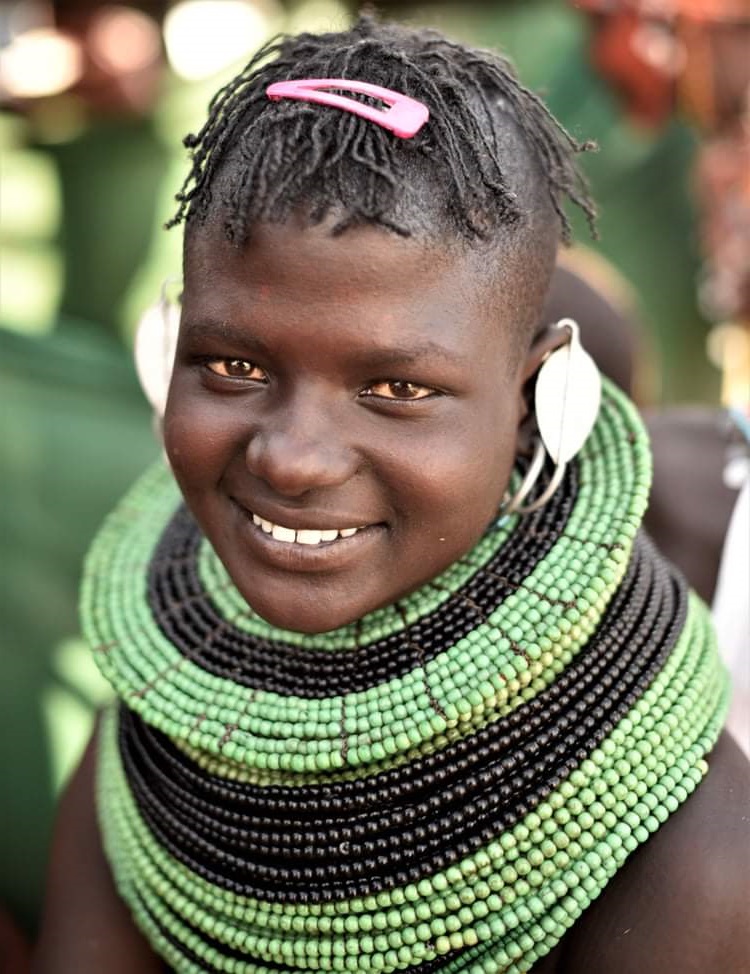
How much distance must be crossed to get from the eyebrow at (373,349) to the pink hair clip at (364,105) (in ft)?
0.73

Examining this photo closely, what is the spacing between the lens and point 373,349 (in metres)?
1.16

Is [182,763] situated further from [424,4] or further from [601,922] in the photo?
[424,4]

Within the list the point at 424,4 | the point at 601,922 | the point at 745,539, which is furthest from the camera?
the point at 424,4

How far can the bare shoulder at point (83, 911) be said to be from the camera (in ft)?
5.37

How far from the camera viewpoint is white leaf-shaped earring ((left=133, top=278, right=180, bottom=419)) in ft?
5.05

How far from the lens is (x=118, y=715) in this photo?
169 cm

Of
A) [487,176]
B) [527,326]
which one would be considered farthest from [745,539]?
[487,176]

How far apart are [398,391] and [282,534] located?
0.22 metres

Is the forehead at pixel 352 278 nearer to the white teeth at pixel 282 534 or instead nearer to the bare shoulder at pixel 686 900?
the white teeth at pixel 282 534

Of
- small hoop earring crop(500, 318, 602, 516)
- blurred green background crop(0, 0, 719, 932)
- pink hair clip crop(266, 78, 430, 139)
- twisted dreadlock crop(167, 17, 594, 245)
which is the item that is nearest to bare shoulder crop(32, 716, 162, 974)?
small hoop earring crop(500, 318, 602, 516)

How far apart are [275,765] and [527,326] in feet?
1.99

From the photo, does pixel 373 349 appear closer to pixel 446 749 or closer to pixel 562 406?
pixel 562 406

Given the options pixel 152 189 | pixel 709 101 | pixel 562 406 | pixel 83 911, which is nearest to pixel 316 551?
pixel 562 406

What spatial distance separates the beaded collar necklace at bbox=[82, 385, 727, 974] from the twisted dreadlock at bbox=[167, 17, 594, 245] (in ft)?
1.34
